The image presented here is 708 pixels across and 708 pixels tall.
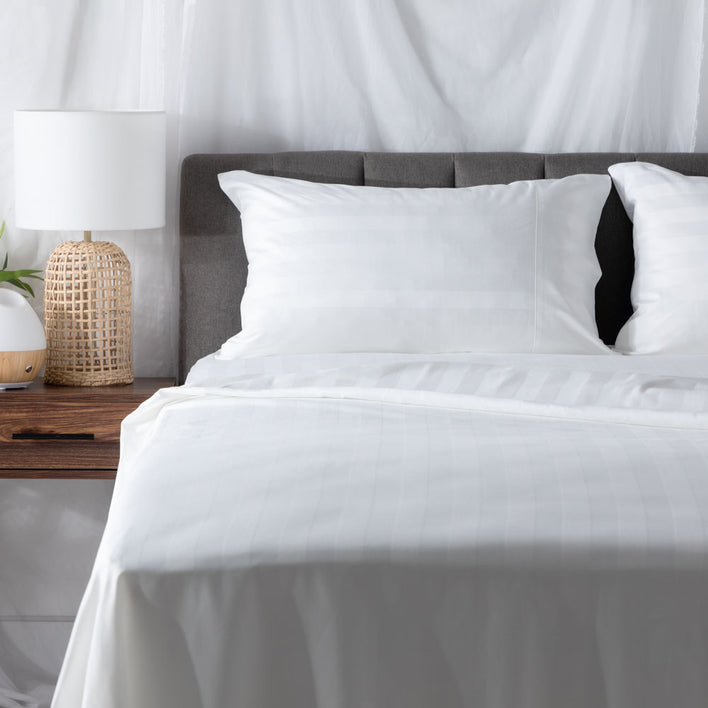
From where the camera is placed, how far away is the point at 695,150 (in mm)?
2818

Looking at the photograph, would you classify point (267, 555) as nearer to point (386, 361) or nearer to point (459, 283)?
point (386, 361)

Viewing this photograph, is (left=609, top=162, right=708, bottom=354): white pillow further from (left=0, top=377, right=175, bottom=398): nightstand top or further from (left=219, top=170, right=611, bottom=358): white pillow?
(left=0, top=377, right=175, bottom=398): nightstand top

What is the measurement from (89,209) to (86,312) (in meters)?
0.26

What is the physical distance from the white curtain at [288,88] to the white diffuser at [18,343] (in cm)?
36

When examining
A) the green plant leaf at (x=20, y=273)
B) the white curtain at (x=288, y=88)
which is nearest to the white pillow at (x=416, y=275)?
the white curtain at (x=288, y=88)

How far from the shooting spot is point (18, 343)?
243cm

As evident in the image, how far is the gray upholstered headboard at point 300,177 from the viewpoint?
8.75 ft

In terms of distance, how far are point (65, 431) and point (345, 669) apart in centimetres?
140

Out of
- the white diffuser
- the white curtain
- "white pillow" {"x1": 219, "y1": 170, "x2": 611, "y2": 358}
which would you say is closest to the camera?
"white pillow" {"x1": 219, "y1": 170, "x2": 611, "y2": 358}

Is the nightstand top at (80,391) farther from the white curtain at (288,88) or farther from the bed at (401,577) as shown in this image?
the bed at (401,577)

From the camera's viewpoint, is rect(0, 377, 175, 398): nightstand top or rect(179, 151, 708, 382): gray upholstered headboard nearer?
rect(0, 377, 175, 398): nightstand top

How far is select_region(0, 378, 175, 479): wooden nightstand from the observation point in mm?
2410

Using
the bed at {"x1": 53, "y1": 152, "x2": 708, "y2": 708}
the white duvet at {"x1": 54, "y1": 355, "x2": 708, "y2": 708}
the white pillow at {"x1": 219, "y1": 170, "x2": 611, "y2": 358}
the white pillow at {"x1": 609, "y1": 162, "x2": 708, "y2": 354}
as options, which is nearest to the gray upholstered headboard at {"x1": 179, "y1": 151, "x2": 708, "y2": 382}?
the white pillow at {"x1": 609, "y1": 162, "x2": 708, "y2": 354}

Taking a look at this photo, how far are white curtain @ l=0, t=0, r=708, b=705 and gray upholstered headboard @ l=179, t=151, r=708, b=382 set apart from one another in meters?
0.12
